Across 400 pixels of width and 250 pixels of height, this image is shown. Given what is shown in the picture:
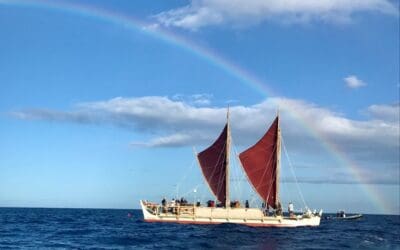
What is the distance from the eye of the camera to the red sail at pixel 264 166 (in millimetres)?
105500

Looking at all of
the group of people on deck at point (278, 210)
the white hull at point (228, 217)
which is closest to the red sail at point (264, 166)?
the group of people on deck at point (278, 210)

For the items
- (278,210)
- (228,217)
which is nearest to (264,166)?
(278,210)

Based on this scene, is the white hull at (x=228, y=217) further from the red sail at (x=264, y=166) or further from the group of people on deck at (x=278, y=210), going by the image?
the red sail at (x=264, y=166)

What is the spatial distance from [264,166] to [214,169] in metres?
9.37

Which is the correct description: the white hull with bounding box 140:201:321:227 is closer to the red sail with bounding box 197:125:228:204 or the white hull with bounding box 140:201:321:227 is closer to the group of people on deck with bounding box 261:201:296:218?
the group of people on deck with bounding box 261:201:296:218

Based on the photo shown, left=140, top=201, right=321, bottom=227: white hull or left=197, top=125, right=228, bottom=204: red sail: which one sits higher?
left=197, top=125, right=228, bottom=204: red sail

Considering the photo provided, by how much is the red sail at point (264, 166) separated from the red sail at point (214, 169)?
403 centimetres

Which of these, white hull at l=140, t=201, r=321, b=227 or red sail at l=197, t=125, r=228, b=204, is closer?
white hull at l=140, t=201, r=321, b=227

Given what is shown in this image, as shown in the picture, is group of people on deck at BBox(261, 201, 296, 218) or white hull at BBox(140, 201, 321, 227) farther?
group of people on deck at BBox(261, 201, 296, 218)

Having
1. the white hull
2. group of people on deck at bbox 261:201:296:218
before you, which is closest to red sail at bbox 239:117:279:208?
group of people on deck at bbox 261:201:296:218

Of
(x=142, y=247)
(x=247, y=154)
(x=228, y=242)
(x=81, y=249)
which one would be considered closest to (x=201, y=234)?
(x=228, y=242)

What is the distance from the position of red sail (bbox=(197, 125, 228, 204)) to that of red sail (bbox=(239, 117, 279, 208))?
13.2ft

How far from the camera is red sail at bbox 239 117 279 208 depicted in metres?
106

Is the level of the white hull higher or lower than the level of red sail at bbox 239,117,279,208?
lower
